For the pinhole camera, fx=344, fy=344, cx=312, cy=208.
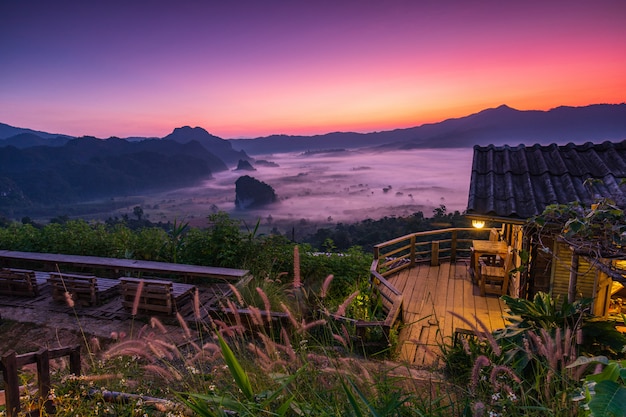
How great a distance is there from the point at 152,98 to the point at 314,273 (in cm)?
3484

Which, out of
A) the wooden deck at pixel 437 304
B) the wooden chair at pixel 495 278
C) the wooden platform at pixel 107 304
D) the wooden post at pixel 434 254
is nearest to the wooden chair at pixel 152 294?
the wooden platform at pixel 107 304

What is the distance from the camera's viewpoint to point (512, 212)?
5195mm

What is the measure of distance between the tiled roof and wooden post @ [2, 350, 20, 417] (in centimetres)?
571

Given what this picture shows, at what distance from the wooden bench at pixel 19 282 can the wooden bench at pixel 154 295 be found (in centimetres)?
245

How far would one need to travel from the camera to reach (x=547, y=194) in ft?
18.0

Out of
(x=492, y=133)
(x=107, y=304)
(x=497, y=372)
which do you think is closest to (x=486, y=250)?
(x=497, y=372)

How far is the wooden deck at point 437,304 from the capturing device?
536cm

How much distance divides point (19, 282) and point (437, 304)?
27.8 ft

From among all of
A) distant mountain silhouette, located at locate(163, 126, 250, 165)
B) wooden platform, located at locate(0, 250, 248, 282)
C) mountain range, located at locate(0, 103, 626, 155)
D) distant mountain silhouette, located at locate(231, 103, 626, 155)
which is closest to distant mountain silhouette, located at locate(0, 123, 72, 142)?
mountain range, located at locate(0, 103, 626, 155)

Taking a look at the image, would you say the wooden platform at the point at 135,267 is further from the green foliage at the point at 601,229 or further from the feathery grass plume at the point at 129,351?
the green foliage at the point at 601,229

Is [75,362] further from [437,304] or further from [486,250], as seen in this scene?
[486,250]

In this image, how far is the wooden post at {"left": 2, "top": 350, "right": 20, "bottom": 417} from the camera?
2.21 meters

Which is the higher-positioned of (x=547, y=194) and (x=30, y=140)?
(x=30, y=140)

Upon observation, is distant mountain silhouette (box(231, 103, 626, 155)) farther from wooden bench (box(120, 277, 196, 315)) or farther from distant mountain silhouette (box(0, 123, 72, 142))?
distant mountain silhouette (box(0, 123, 72, 142))
